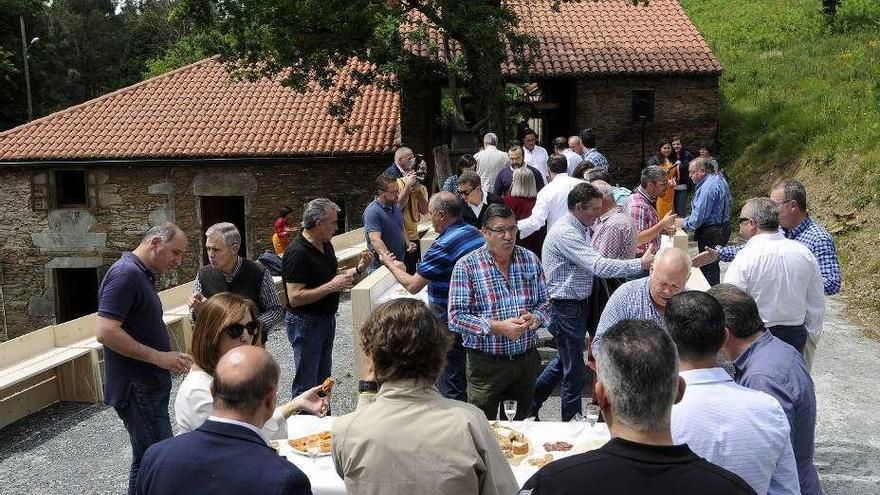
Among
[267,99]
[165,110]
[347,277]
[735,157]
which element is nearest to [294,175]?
[267,99]

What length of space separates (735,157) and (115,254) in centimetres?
1738

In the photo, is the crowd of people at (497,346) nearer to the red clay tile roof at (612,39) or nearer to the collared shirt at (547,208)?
the collared shirt at (547,208)

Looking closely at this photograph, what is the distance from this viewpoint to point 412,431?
2.64 metres

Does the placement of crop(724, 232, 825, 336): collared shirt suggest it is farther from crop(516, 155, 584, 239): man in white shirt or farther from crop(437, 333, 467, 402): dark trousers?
crop(516, 155, 584, 239): man in white shirt

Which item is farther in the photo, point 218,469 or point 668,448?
point 218,469

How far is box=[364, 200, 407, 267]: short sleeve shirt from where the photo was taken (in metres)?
7.09

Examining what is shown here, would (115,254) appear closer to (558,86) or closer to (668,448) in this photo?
(558,86)

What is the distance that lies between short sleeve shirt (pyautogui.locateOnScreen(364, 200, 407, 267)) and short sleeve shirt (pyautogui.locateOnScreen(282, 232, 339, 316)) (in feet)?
4.51

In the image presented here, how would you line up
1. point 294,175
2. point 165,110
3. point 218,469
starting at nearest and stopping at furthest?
point 218,469 → point 294,175 → point 165,110

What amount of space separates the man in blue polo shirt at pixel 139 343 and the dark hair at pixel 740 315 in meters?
2.79

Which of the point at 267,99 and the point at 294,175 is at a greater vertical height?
the point at 267,99

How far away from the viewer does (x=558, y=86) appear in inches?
902

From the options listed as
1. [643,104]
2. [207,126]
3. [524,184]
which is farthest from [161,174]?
[524,184]

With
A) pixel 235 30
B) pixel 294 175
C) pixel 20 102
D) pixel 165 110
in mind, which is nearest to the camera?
pixel 235 30
